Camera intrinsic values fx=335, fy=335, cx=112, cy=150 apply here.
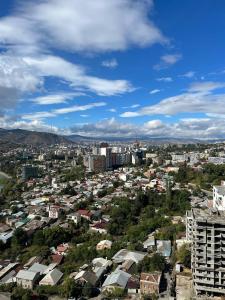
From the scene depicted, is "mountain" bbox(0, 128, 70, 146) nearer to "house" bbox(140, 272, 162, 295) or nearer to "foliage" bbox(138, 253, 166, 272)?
"foliage" bbox(138, 253, 166, 272)

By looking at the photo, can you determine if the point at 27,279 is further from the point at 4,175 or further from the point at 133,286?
the point at 4,175

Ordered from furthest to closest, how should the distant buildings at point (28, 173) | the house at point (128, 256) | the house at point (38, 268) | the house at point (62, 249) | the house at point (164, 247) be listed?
1. the distant buildings at point (28, 173)
2. the house at point (62, 249)
3. the house at point (164, 247)
4. the house at point (128, 256)
5. the house at point (38, 268)

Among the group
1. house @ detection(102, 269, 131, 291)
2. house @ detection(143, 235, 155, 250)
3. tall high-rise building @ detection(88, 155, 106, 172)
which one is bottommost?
house @ detection(102, 269, 131, 291)

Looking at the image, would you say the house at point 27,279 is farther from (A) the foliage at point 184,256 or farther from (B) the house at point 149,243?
(A) the foliage at point 184,256

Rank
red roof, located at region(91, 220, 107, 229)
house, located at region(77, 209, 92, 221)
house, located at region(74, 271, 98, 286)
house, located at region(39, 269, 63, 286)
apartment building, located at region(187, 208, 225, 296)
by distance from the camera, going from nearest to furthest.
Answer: apartment building, located at region(187, 208, 225, 296) → house, located at region(74, 271, 98, 286) → house, located at region(39, 269, 63, 286) → red roof, located at region(91, 220, 107, 229) → house, located at region(77, 209, 92, 221)

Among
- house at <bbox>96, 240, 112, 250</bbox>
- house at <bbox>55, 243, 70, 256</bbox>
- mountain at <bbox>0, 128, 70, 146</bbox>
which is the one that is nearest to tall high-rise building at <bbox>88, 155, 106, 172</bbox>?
house at <bbox>55, 243, 70, 256</bbox>

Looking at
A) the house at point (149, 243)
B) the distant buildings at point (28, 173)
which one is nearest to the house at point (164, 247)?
the house at point (149, 243)

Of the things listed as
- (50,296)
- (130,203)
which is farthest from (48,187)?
(50,296)
